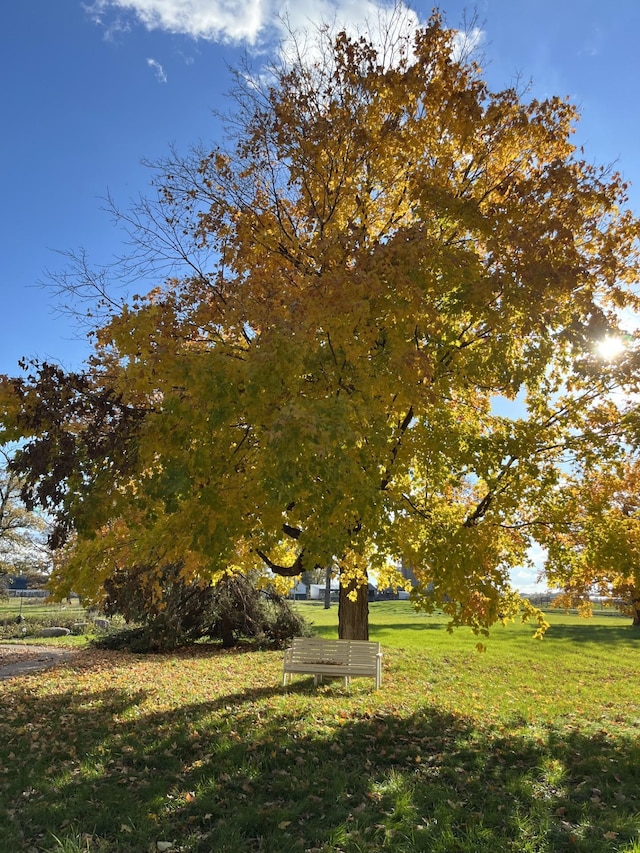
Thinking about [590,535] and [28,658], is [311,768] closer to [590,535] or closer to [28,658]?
[590,535]

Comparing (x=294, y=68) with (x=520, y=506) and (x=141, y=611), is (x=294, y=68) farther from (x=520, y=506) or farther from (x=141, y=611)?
(x=141, y=611)

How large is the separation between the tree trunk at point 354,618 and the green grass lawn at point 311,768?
979 millimetres

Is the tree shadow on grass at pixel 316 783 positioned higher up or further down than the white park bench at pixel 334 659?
further down

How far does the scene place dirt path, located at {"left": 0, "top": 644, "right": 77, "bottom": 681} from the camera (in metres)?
13.9

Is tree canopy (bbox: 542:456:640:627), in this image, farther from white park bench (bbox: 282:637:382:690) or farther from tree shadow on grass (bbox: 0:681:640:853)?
white park bench (bbox: 282:637:382:690)

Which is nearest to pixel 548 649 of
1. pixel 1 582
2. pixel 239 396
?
pixel 239 396

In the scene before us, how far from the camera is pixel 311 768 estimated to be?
5750 millimetres

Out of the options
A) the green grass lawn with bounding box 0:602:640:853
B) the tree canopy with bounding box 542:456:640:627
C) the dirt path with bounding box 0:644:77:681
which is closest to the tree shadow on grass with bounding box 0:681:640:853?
the green grass lawn with bounding box 0:602:640:853

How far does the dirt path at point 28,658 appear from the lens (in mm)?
13915

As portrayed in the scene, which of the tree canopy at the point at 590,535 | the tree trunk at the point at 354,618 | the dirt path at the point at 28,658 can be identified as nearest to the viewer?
the tree canopy at the point at 590,535

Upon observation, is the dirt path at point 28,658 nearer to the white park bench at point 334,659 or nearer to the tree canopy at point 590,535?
the white park bench at point 334,659

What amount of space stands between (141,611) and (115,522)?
32.5ft

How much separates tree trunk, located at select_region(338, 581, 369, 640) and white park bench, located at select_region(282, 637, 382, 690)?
3.07 ft

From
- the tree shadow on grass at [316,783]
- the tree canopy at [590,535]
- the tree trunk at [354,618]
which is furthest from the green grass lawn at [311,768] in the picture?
the tree canopy at [590,535]
